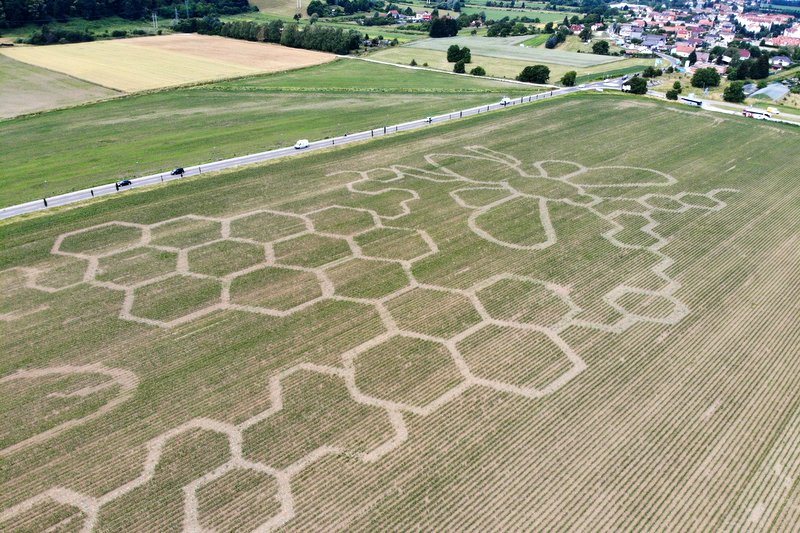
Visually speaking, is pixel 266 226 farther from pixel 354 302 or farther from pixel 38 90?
pixel 38 90

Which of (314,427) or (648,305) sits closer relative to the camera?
(314,427)

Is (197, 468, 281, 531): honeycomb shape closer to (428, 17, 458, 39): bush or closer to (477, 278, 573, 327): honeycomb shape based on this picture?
(477, 278, 573, 327): honeycomb shape

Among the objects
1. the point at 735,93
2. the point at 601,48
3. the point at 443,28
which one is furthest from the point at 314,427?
the point at 443,28

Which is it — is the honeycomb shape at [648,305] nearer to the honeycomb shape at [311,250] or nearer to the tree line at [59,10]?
the honeycomb shape at [311,250]

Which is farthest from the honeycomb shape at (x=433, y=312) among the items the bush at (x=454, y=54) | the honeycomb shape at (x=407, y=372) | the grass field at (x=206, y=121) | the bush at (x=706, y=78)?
the bush at (x=454, y=54)

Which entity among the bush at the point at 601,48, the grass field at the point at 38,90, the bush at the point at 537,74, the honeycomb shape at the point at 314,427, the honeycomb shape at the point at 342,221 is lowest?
the honeycomb shape at the point at 314,427

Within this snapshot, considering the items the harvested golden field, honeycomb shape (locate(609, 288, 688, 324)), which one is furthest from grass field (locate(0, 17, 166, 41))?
honeycomb shape (locate(609, 288, 688, 324))

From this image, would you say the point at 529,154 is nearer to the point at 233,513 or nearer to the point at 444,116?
the point at 444,116
